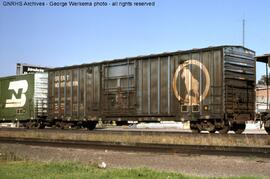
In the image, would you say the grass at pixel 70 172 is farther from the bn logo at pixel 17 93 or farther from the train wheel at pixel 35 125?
the bn logo at pixel 17 93

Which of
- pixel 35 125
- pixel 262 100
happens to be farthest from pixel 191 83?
pixel 262 100

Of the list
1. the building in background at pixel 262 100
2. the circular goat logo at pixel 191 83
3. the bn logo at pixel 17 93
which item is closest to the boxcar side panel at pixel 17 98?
the bn logo at pixel 17 93

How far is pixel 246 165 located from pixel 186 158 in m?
2.21

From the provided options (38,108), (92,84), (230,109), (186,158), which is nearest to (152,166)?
(186,158)

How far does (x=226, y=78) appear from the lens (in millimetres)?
19875

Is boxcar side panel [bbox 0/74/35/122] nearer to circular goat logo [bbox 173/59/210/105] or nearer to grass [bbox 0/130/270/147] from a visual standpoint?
grass [bbox 0/130/270/147]

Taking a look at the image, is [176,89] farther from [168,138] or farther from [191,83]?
[168,138]

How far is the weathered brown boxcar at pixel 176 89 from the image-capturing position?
20.1 meters

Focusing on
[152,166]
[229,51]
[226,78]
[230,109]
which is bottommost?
[152,166]

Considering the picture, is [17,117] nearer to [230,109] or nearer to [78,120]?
[78,120]

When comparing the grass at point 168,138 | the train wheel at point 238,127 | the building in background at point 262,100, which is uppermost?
the building in background at point 262,100

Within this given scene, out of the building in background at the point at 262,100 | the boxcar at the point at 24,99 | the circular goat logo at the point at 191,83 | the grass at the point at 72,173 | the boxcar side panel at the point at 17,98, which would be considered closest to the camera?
the grass at the point at 72,173

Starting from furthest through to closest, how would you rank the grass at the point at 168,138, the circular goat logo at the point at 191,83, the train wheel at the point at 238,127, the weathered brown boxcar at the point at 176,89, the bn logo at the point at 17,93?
the bn logo at the point at 17,93
the train wheel at the point at 238,127
the circular goat logo at the point at 191,83
the weathered brown boxcar at the point at 176,89
the grass at the point at 168,138

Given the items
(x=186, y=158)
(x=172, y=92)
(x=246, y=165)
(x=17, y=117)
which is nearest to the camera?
(x=246, y=165)
